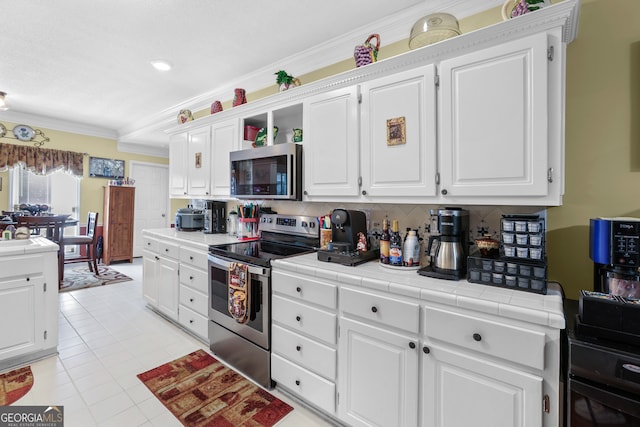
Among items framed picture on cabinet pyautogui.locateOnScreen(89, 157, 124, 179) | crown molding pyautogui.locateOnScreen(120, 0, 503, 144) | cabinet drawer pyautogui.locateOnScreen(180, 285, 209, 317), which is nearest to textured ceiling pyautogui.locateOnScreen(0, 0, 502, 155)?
crown molding pyautogui.locateOnScreen(120, 0, 503, 144)

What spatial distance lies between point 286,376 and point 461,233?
1411 millimetres

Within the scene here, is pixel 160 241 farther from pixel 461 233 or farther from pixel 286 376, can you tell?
pixel 461 233

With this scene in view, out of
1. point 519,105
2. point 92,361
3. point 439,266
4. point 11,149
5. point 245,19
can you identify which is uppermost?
point 245,19

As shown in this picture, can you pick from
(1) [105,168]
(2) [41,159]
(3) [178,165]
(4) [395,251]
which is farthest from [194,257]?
(1) [105,168]

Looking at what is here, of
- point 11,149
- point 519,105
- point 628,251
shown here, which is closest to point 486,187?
point 519,105

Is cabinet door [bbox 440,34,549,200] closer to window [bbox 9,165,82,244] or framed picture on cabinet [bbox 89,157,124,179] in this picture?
window [bbox 9,165,82,244]

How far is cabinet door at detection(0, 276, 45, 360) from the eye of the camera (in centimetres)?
221

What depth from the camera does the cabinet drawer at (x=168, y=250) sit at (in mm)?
2918

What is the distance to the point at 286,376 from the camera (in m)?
1.93

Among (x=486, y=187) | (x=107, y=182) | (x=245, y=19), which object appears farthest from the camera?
(x=107, y=182)

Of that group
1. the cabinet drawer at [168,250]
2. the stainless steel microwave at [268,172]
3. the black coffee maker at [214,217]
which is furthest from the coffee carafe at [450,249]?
the black coffee maker at [214,217]

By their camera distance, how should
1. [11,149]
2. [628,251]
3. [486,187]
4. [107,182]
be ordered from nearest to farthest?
[628,251]
[486,187]
[11,149]
[107,182]

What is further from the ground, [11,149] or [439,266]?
[11,149]

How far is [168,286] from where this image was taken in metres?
3.04
